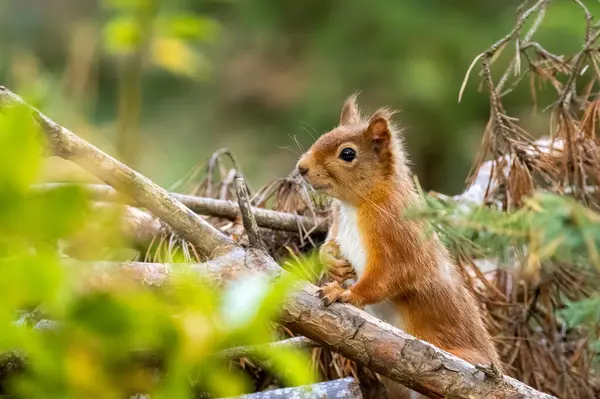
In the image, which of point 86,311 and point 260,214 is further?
point 260,214

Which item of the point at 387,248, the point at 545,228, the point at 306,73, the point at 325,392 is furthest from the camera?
the point at 306,73

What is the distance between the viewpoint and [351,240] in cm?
164

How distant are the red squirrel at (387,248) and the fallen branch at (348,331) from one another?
30cm

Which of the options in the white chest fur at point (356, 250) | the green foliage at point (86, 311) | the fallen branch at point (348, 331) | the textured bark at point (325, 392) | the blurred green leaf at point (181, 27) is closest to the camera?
the green foliage at point (86, 311)

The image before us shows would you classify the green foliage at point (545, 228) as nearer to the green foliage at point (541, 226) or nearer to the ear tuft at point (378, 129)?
the green foliage at point (541, 226)

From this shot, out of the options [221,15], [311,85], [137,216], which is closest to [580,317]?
[137,216]

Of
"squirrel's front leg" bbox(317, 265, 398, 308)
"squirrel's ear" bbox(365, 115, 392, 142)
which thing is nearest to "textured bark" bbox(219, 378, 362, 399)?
"squirrel's front leg" bbox(317, 265, 398, 308)

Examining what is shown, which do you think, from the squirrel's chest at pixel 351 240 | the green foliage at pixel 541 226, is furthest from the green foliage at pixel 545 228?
the squirrel's chest at pixel 351 240

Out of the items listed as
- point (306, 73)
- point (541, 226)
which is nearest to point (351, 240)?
point (541, 226)

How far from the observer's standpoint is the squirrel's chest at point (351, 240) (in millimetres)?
1607

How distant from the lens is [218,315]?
1.25ft

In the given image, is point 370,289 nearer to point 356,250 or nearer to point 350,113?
point 356,250

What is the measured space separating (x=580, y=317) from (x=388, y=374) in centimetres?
58

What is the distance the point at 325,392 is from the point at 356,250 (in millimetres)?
309
